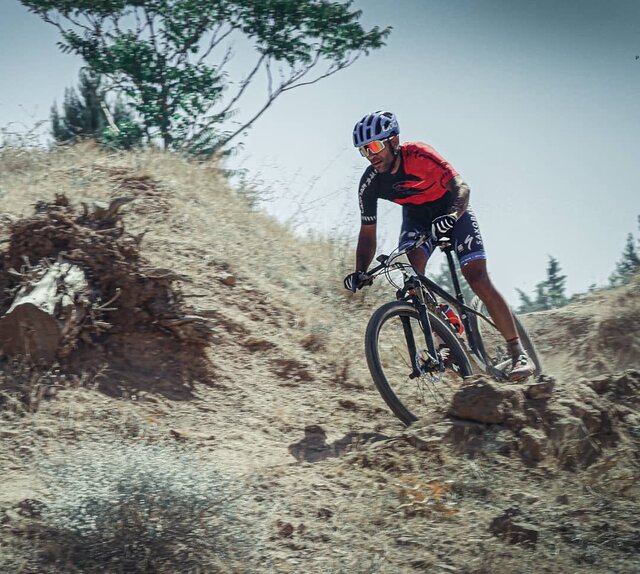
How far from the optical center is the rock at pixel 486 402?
5.43 m

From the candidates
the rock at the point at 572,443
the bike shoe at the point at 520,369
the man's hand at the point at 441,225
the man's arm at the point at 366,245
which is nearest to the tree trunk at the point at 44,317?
the man's arm at the point at 366,245

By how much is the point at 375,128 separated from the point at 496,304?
A: 5.28 ft

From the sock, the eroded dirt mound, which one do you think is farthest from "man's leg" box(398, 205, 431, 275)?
the eroded dirt mound

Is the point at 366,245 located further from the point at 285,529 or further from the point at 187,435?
the point at 285,529

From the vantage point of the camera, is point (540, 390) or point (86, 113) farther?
point (86, 113)

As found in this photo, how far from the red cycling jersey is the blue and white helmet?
219mm

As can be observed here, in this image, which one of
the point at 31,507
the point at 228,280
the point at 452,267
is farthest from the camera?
the point at 228,280

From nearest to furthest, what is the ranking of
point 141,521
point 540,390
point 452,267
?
1. point 141,521
2. point 540,390
3. point 452,267

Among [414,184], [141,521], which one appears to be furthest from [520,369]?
[141,521]

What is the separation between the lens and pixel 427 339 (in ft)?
19.5

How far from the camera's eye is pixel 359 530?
444cm

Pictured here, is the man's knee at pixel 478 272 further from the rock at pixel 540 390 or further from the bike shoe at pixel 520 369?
the rock at pixel 540 390

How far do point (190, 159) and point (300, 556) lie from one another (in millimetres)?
8233

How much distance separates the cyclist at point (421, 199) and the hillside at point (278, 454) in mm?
835
